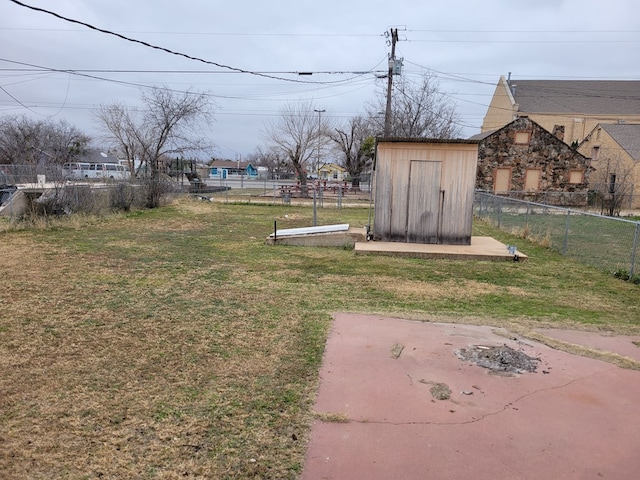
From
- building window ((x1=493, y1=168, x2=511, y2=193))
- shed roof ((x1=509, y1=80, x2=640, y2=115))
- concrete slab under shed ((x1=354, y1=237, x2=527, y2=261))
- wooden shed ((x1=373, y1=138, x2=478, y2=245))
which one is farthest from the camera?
shed roof ((x1=509, y1=80, x2=640, y2=115))

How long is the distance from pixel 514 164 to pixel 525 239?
1826 cm

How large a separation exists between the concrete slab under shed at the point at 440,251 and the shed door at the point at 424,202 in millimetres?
281

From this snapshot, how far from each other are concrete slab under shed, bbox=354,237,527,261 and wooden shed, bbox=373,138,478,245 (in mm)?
379

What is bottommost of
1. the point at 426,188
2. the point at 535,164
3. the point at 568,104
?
the point at 426,188

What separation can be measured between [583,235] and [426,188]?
7575 mm

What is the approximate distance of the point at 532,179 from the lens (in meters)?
29.5

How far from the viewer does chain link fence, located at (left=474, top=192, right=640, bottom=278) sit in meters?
9.36

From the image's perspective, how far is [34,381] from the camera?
360 centimetres

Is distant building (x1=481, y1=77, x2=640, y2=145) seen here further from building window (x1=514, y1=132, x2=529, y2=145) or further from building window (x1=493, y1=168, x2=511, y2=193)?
building window (x1=493, y1=168, x2=511, y2=193)

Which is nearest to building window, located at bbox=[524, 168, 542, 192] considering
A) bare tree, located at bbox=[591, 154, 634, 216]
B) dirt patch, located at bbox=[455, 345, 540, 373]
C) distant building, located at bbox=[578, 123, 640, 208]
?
bare tree, located at bbox=[591, 154, 634, 216]

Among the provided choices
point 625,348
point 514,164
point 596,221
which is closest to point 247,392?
point 625,348

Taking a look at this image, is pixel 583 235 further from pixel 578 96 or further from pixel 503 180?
pixel 578 96

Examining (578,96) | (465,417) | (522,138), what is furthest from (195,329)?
(578,96)

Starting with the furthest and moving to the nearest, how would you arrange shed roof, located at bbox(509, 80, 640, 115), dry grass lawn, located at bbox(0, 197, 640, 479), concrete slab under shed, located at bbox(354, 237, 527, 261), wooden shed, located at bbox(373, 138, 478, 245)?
shed roof, located at bbox(509, 80, 640, 115), wooden shed, located at bbox(373, 138, 478, 245), concrete slab under shed, located at bbox(354, 237, 527, 261), dry grass lawn, located at bbox(0, 197, 640, 479)
